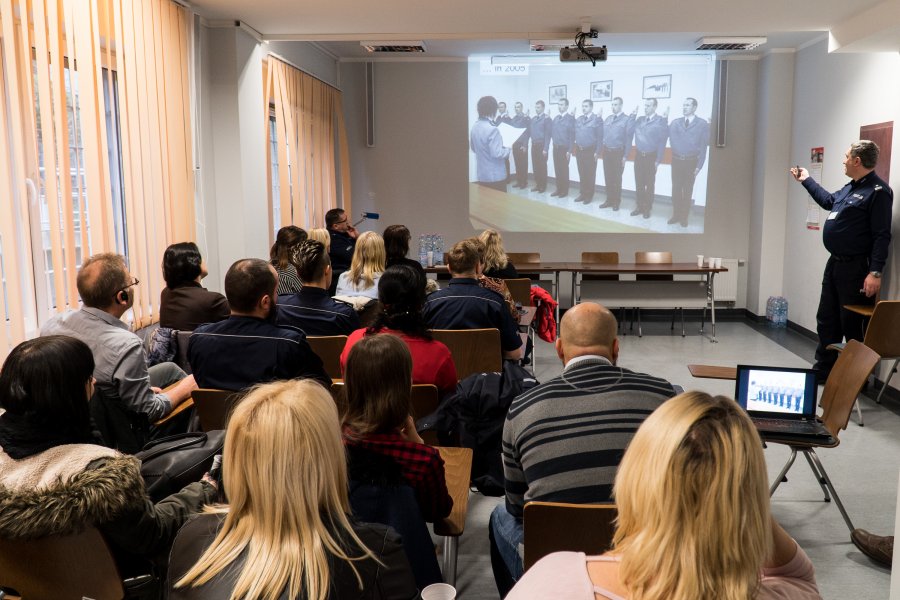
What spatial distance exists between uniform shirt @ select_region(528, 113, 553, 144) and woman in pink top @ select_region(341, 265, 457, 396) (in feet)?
22.0

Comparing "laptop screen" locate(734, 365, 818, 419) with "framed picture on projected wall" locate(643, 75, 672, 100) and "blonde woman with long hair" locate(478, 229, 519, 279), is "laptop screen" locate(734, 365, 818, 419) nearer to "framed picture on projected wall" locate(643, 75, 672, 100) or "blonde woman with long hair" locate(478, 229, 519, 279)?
"blonde woman with long hair" locate(478, 229, 519, 279)

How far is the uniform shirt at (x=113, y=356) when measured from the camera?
9.25 ft

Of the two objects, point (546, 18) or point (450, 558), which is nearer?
point (450, 558)

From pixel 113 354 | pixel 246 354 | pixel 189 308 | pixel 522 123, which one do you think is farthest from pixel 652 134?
pixel 113 354

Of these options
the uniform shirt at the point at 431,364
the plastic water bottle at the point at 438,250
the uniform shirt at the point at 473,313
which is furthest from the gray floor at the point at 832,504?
the plastic water bottle at the point at 438,250

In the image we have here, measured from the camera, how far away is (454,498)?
227 cm

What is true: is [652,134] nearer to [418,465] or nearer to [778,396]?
[778,396]

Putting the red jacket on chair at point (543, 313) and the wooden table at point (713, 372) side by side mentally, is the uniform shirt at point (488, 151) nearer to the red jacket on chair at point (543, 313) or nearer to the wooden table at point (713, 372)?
the red jacket on chair at point (543, 313)

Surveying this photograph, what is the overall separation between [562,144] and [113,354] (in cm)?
766

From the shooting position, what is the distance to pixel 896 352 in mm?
5020

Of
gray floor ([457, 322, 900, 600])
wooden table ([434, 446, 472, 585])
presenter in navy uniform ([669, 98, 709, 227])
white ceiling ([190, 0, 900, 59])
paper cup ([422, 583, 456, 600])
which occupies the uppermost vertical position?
white ceiling ([190, 0, 900, 59])

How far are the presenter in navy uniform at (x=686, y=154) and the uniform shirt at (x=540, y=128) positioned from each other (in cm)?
152

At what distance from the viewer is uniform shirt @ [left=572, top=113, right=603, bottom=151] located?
950 centimetres

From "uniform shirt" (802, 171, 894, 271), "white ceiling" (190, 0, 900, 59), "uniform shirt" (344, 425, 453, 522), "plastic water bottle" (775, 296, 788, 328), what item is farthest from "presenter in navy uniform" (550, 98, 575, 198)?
"uniform shirt" (344, 425, 453, 522)
